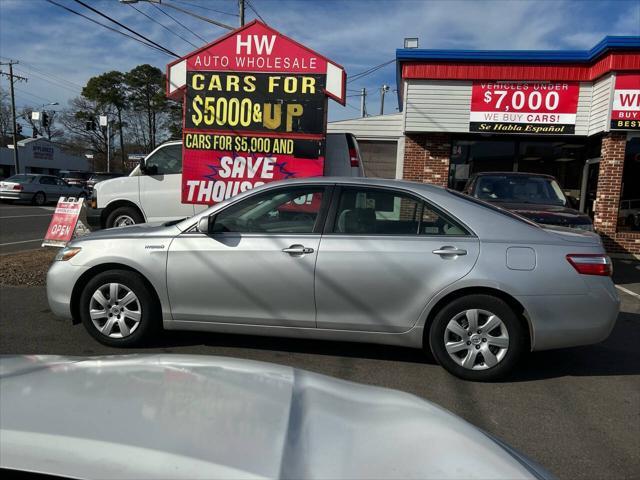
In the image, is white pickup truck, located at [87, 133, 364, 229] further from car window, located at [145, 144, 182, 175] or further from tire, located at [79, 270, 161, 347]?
tire, located at [79, 270, 161, 347]

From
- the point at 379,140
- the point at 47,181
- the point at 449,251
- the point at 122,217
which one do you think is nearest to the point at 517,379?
the point at 449,251

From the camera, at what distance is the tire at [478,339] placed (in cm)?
405

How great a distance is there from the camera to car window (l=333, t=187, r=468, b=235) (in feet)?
14.0

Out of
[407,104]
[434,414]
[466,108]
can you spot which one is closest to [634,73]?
[466,108]

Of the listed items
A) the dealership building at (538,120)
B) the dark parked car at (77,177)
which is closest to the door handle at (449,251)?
the dealership building at (538,120)

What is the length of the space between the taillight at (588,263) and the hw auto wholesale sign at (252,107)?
4.68 metres

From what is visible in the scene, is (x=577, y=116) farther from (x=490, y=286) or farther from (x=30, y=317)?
(x=30, y=317)

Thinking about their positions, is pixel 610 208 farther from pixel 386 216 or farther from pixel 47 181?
pixel 47 181

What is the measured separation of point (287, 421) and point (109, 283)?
11.4 feet

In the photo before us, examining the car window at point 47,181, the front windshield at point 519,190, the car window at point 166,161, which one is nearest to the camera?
the front windshield at point 519,190

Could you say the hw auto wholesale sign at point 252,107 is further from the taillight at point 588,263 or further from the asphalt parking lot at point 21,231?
the asphalt parking lot at point 21,231

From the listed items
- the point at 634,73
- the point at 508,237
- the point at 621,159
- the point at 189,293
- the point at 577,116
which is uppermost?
the point at 634,73

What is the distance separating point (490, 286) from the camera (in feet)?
13.2

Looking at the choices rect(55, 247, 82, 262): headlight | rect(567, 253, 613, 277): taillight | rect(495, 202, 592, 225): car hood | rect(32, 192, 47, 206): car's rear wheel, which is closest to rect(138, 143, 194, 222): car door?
rect(55, 247, 82, 262): headlight
